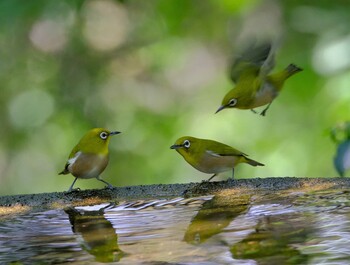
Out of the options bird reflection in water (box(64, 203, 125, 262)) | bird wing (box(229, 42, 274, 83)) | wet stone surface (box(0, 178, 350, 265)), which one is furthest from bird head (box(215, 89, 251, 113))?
bird reflection in water (box(64, 203, 125, 262))

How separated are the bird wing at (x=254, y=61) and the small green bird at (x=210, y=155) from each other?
0.45 meters

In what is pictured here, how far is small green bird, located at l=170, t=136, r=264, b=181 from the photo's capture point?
4020 mm

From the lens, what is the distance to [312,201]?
10.3ft

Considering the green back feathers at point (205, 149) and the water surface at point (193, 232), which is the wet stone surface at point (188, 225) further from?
the green back feathers at point (205, 149)

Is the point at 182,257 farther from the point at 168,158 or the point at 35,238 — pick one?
the point at 168,158

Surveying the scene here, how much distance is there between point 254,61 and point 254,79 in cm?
13

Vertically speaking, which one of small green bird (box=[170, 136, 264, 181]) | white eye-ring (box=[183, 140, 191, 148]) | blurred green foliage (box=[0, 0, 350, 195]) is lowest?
small green bird (box=[170, 136, 264, 181])

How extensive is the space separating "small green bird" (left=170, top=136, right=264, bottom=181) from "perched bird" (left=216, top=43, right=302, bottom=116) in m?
0.20

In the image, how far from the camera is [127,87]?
315 inches

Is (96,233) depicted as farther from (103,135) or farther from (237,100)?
(237,100)

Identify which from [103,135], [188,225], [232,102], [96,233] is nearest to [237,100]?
[232,102]

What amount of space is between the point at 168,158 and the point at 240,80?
10.6 ft

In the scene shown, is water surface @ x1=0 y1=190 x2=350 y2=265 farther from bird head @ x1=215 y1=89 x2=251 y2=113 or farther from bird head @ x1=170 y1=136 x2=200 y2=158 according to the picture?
bird head @ x1=215 y1=89 x2=251 y2=113

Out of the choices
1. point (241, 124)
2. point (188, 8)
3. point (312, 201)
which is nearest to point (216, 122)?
point (241, 124)
